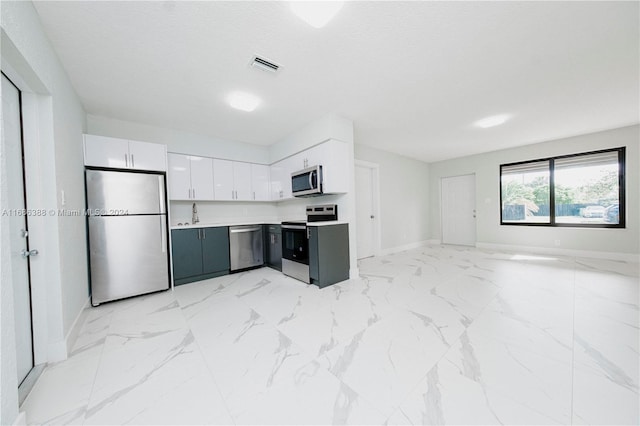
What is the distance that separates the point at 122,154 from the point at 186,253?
1489 mm

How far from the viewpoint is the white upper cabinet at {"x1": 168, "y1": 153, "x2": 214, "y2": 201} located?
3562 mm

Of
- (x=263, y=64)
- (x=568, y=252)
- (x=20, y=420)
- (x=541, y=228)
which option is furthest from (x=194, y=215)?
(x=568, y=252)

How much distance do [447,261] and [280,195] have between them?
3.42m

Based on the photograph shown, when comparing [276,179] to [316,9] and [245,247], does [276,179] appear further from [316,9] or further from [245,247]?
[316,9]

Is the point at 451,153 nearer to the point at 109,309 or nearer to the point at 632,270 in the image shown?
the point at 632,270

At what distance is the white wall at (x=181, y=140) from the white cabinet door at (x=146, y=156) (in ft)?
1.93

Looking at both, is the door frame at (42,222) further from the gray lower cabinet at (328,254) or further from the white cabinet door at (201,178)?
the gray lower cabinet at (328,254)

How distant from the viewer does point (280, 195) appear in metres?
4.26

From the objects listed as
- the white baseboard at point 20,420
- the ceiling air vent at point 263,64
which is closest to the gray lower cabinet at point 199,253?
the white baseboard at point 20,420

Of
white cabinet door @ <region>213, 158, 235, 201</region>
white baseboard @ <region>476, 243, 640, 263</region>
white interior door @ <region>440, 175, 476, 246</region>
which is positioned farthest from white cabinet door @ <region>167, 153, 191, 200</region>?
white baseboard @ <region>476, 243, 640, 263</region>

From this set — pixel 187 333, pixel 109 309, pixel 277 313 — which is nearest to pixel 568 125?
pixel 277 313

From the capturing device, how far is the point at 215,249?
3.57 meters

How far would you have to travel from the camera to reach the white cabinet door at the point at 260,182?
173 inches

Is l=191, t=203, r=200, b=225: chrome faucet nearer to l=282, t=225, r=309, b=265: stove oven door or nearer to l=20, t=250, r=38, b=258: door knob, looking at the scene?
l=282, t=225, r=309, b=265: stove oven door
